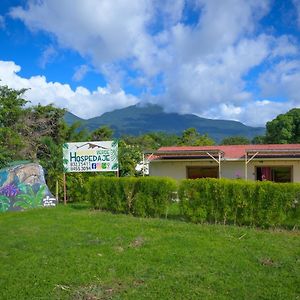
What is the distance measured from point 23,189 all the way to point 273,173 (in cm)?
1435

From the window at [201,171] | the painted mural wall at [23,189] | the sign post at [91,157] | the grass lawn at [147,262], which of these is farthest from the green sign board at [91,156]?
the window at [201,171]

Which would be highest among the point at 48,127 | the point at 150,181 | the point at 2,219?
the point at 48,127

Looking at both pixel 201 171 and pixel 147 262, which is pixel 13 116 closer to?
pixel 201 171

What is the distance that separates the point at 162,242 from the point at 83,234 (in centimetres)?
196

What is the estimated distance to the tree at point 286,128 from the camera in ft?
118

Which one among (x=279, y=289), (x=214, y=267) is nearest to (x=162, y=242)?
(x=214, y=267)

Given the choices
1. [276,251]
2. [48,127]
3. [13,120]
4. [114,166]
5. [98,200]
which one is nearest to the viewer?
[276,251]

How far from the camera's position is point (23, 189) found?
1400 cm

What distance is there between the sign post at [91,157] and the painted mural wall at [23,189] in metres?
1.43

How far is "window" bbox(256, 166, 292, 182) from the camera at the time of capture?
2175cm

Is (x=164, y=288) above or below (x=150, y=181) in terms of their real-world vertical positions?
below

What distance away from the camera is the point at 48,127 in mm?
25031

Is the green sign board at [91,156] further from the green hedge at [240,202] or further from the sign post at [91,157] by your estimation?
the green hedge at [240,202]

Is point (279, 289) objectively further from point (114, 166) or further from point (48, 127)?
point (48, 127)
